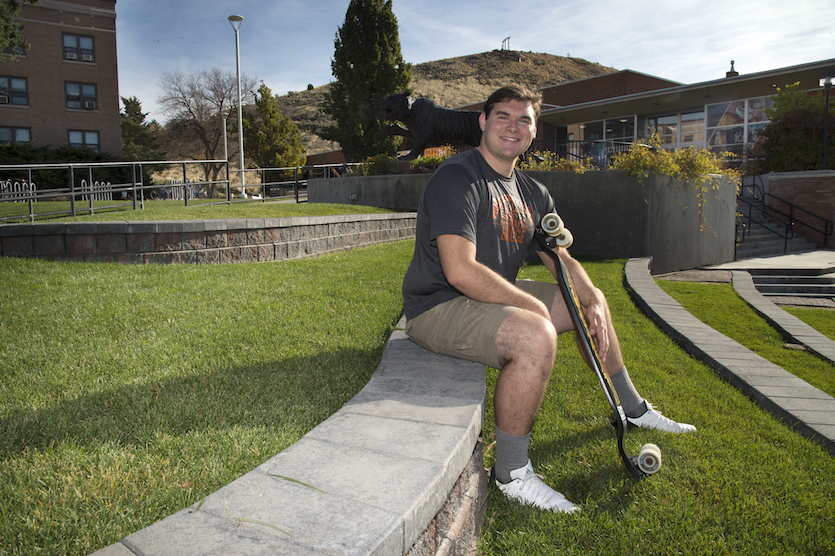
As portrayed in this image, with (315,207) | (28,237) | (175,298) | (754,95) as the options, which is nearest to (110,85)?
(315,207)

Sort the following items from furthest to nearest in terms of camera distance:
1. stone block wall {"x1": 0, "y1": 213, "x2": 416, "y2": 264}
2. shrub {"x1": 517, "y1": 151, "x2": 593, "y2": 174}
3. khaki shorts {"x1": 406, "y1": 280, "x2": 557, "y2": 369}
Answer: shrub {"x1": 517, "y1": 151, "x2": 593, "y2": 174}
stone block wall {"x1": 0, "y1": 213, "x2": 416, "y2": 264}
khaki shorts {"x1": 406, "y1": 280, "x2": 557, "y2": 369}

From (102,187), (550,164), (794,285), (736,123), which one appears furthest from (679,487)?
(736,123)

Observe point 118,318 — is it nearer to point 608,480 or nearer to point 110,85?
point 608,480

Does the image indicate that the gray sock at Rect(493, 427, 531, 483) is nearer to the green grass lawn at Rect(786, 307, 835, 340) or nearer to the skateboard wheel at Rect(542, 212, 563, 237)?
the skateboard wheel at Rect(542, 212, 563, 237)

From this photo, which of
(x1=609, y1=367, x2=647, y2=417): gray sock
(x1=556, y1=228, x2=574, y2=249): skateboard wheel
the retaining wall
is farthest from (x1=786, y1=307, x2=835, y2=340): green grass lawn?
(x1=556, y1=228, x2=574, y2=249): skateboard wheel

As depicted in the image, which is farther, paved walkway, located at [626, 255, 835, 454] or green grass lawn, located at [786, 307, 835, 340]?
green grass lawn, located at [786, 307, 835, 340]

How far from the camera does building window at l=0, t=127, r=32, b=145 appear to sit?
2459cm

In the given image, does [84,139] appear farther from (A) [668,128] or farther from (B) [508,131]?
(B) [508,131]

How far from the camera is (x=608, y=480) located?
2.09m

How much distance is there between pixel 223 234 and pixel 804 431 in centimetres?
585

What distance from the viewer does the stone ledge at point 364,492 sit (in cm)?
113

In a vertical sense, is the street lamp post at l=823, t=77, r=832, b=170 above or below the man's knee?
above

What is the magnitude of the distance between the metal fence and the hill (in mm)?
35457

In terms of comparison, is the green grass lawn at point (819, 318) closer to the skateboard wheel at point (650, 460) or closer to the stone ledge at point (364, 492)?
the skateboard wheel at point (650, 460)
